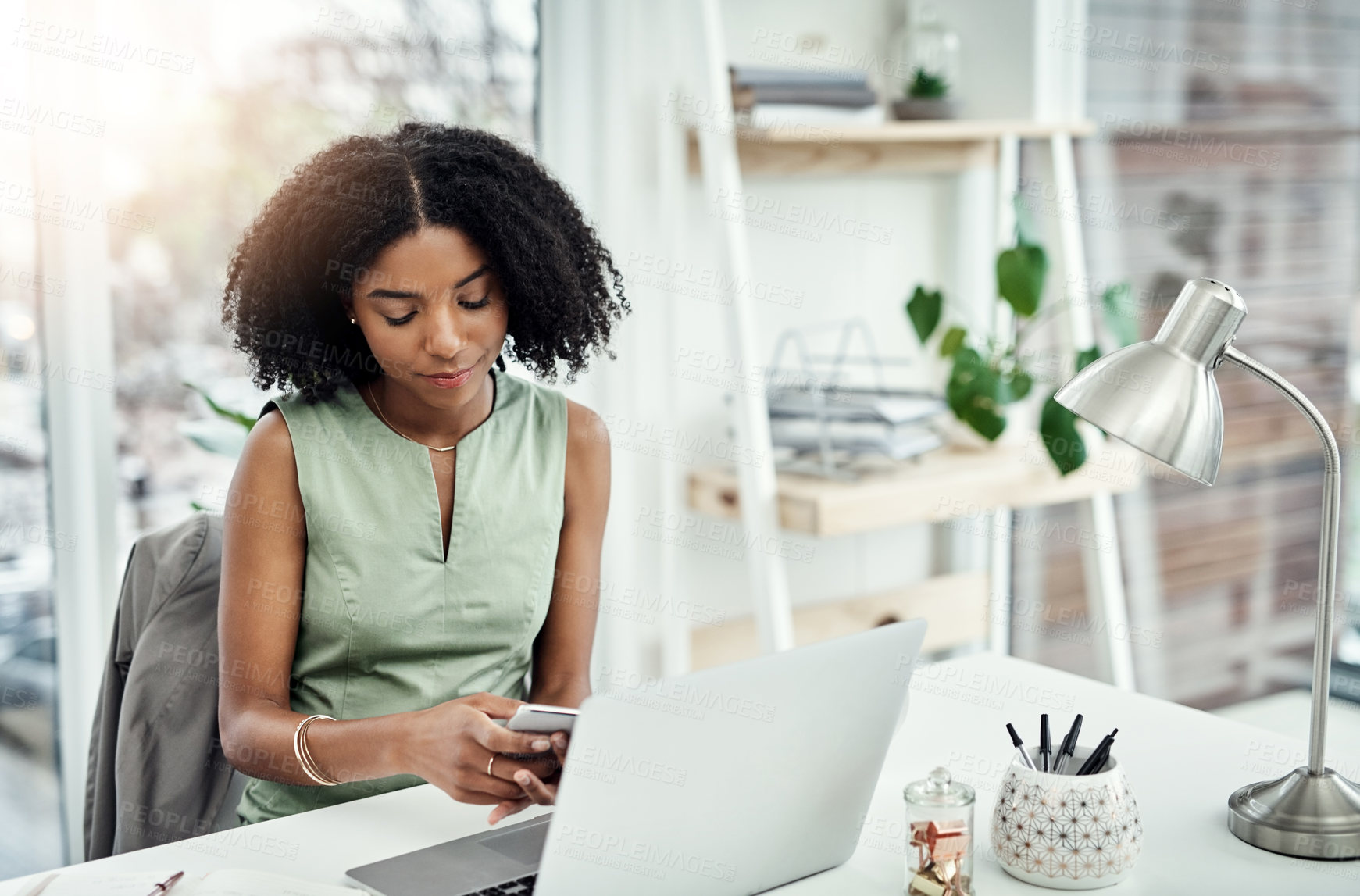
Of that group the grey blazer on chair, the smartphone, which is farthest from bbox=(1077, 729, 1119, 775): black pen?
the grey blazer on chair

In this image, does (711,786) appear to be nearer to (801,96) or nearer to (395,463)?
(395,463)

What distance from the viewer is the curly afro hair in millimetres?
1257

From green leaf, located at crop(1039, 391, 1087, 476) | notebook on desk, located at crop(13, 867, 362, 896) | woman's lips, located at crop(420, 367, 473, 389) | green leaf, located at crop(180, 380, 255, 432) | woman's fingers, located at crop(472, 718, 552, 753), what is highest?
woman's lips, located at crop(420, 367, 473, 389)

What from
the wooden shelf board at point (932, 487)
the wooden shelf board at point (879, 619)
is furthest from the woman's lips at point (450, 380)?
the wooden shelf board at point (879, 619)

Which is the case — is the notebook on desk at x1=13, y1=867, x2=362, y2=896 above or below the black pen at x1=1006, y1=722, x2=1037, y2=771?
below

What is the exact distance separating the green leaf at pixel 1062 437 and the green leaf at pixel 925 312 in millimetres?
278

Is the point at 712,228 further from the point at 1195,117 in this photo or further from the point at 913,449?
the point at 1195,117

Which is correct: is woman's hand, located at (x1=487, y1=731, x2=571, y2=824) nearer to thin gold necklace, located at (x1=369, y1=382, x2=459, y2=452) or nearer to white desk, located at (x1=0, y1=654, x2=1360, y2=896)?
white desk, located at (x1=0, y1=654, x2=1360, y2=896)

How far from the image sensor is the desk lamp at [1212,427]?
36.7 inches

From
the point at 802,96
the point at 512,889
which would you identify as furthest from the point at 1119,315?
the point at 512,889

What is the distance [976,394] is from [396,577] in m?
1.30

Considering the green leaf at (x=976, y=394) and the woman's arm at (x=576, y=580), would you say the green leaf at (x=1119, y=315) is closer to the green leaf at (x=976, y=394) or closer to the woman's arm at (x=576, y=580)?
the green leaf at (x=976, y=394)

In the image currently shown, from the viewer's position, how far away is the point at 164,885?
2.95 feet

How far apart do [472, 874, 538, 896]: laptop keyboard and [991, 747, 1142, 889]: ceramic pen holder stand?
14.7 inches
